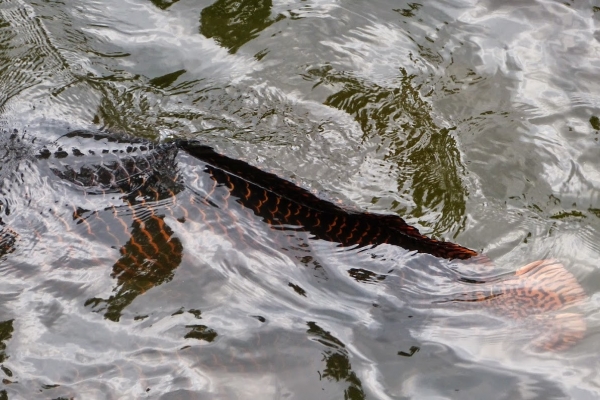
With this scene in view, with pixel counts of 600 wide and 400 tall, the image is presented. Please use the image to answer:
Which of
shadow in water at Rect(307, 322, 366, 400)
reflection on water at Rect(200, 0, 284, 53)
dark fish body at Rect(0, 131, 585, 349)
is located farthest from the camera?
reflection on water at Rect(200, 0, 284, 53)

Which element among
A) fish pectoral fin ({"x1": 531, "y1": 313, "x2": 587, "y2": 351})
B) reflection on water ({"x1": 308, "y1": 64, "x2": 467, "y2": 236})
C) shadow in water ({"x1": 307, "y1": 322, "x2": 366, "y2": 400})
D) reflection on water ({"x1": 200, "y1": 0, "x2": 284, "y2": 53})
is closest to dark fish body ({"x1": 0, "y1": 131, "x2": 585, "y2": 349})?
fish pectoral fin ({"x1": 531, "y1": 313, "x2": 587, "y2": 351})

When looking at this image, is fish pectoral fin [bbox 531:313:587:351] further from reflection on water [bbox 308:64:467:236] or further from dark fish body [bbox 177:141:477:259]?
reflection on water [bbox 308:64:467:236]

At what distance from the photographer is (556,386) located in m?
4.20

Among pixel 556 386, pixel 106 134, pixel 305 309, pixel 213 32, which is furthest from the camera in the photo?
pixel 213 32

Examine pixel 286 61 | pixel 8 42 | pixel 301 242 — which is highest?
pixel 8 42

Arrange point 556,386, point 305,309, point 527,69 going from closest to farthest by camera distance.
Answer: point 556,386
point 305,309
point 527,69

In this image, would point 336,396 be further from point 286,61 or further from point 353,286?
point 286,61

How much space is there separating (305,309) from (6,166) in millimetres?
2420

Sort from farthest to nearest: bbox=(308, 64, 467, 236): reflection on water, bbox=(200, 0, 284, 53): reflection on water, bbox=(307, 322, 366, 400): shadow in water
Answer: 1. bbox=(200, 0, 284, 53): reflection on water
2. bbox=(308, 64, 467, 236): reflection on water
3. bbox=(307, 322, 366, 400): shadow in water

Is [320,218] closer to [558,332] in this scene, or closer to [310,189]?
[310,189]

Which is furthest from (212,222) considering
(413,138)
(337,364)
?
(413,138)

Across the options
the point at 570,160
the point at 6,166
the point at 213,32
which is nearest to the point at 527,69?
the point at 570,160

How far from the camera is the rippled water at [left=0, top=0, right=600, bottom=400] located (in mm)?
4293

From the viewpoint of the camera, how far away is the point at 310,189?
448 cm
